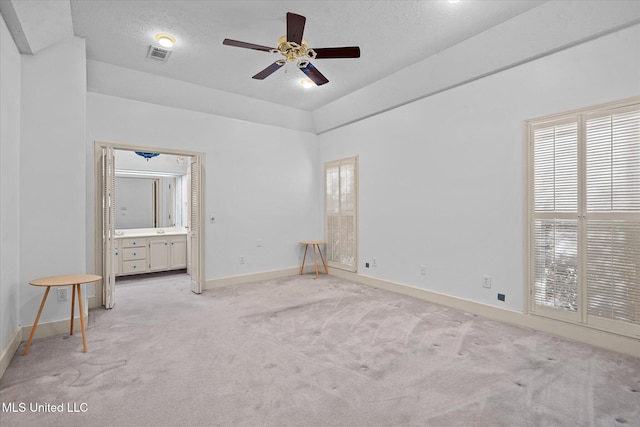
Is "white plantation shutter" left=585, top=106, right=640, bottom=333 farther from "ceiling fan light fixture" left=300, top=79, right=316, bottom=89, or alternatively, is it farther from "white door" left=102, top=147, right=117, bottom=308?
"white door" left=102, top=147, right=117, bottom=308

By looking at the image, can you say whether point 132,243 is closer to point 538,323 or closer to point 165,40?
point 165,40

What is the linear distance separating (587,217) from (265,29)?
352 cm

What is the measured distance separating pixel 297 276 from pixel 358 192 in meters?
1.88

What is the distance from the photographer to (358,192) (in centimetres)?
542

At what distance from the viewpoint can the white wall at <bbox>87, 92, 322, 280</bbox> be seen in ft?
14.2

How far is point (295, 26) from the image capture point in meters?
2.58

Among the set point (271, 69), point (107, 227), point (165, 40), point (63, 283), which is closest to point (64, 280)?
point (63, 283)

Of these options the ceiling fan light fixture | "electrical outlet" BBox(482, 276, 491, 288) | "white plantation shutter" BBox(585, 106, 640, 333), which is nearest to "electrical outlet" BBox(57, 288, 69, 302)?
the ceiling fan light fixture

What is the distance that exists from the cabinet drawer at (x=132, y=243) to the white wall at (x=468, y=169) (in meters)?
3.96

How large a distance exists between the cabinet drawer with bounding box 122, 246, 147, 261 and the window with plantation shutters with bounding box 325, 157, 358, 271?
3.36 metres

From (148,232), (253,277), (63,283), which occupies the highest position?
(148,232)

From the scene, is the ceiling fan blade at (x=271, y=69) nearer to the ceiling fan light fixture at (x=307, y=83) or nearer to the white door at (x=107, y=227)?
the ceiling fan light fixture at (x=307, y=83)

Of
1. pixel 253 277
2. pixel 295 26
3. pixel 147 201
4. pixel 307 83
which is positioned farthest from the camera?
pixel 147 201

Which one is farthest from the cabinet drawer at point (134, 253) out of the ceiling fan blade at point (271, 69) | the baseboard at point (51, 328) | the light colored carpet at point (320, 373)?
the ceiling fan blade at point (271, 69)
